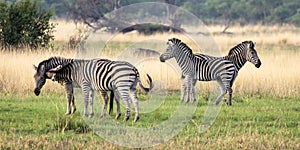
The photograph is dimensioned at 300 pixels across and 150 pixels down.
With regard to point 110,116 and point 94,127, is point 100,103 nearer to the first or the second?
point 110,116

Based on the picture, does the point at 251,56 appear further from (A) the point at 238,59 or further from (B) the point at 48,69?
(B) the point at 48,69

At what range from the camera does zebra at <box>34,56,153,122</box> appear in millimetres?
9281

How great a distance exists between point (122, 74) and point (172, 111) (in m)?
1.45

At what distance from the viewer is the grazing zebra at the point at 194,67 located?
11438mm

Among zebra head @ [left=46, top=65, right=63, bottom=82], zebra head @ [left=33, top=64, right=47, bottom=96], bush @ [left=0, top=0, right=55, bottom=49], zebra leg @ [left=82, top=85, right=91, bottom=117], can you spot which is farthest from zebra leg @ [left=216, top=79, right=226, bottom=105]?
bush @ [left=0, top=0, right=55, bottom=49]

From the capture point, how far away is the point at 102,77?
9477 millimetres

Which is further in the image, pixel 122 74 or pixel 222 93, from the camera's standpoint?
pixel 222 93

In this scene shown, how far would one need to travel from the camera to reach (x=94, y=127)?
28.7 feet

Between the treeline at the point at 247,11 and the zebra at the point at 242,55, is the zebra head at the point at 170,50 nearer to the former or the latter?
the zebra at the point at 242,55

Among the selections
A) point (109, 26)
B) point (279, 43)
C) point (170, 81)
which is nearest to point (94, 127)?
point (170, 81)

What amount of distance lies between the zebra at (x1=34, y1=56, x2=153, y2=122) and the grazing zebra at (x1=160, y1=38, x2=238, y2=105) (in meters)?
1.85

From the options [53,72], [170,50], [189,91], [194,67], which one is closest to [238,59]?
[194,67]

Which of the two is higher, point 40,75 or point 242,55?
point 242,55

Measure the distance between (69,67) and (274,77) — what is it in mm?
5410
